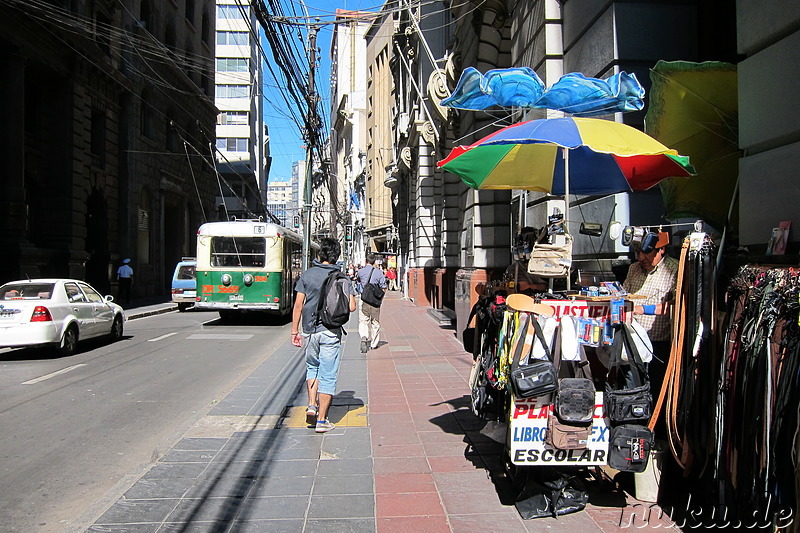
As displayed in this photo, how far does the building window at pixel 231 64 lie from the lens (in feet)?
208

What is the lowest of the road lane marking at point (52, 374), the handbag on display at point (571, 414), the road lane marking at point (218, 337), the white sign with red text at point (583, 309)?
the road lane marking at point (218, 337)

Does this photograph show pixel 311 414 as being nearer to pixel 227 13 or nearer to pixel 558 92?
pixel 558 92

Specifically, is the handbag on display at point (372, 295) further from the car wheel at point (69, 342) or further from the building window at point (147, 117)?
the building window at point (147, 117)

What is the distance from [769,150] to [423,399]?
4.86m

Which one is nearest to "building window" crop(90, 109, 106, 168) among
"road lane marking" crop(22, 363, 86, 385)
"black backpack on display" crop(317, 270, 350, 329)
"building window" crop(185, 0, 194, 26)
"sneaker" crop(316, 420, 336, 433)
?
"building window" crop(185, 0, 194, 26)

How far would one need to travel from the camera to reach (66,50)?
23.8 m

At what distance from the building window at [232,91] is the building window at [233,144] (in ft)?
14.6

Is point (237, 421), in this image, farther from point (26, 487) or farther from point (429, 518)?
point (429, 518)

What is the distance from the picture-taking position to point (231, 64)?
63750 mm

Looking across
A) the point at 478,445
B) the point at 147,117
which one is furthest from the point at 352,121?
the point at 478,445

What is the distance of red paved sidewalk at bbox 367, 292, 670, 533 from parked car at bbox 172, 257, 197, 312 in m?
17.5

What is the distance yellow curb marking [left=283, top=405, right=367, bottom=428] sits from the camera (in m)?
6.64

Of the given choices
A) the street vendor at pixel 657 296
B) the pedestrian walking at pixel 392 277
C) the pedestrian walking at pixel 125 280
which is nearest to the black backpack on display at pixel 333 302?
the street vendor at pixel 657 296

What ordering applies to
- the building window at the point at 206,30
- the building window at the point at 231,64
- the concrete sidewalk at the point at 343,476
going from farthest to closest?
1. the building window at the point at 231,64
2. the building window at the point at 206,30
3. the concrete sidewalk at the point at 343,476
